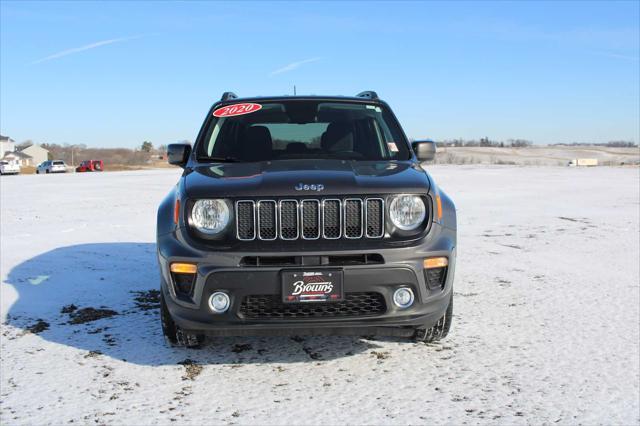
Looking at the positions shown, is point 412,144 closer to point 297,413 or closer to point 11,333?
point 297,413

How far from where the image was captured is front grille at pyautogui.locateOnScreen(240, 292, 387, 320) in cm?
341

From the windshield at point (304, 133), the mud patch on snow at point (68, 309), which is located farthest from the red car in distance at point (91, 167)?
the windshield at point (304, 133)

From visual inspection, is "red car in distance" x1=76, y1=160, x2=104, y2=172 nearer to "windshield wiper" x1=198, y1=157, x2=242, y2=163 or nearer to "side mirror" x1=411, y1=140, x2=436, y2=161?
"windshield wiper" x1=198, y1=157, x2=242, y2=163

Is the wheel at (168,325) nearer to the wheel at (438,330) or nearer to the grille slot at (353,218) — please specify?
the grille slot at (353,218)

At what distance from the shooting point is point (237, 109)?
5102mm

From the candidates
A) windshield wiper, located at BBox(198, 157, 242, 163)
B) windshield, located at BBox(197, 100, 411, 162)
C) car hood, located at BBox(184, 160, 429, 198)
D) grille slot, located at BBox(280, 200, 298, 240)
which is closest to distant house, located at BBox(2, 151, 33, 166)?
windshield, located at BBox(197, 100, 411, 162)

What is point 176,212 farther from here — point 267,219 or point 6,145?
point 6,145

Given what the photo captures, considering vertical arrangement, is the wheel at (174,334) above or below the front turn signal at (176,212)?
below

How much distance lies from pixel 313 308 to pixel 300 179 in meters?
0.76

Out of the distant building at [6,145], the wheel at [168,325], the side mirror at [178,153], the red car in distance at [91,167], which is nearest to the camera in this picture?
the wheel at [168,325]

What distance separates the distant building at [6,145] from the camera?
12384 cm

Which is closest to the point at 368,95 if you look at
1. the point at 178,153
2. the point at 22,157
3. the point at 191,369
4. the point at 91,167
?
the point at 178,153

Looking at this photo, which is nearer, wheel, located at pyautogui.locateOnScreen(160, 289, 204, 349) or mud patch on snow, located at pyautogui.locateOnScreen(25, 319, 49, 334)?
wheel, located at pyautogui.locateOnScreen(160, 289, 204, 349)

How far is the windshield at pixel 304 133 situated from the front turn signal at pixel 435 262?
3.90 feet
